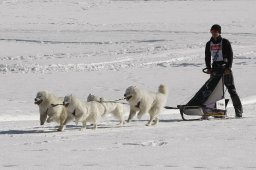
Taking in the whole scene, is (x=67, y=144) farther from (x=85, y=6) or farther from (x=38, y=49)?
(x=85, y=6)

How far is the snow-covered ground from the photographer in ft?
16.2

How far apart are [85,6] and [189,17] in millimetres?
9441

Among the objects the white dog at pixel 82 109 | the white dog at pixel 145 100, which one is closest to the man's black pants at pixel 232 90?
the white dog at pixel 145 100

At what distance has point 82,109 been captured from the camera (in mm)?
6621

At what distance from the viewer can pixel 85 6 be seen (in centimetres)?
4056

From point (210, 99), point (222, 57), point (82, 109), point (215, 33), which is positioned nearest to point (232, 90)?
point (210, 99)

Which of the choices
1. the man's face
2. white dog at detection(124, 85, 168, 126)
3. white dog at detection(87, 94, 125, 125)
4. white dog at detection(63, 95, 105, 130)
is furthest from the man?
white dog at detection(63, 95, 105, 130)

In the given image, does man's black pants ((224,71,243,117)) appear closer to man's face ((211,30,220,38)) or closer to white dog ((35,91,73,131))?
man's face ((211,30,220,38))

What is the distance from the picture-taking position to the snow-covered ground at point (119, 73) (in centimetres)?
495

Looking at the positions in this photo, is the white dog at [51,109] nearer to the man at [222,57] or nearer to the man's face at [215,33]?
the man at [222,57]

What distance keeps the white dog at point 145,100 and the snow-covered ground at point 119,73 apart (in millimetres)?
251

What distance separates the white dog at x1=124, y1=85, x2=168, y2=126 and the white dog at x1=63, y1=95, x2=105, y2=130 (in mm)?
459

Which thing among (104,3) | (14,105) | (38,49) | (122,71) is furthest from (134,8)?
(14,105)

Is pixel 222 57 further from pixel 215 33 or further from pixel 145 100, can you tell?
pixel 145 100
